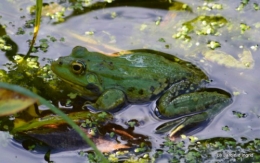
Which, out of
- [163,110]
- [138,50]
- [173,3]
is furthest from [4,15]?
[163,110]

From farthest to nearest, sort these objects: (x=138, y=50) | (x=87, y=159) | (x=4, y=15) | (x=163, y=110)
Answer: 1. (x=4, y=15)
2. (x=138, y=50)
3. (x=163, y=110)
4. (x=87, y=159)

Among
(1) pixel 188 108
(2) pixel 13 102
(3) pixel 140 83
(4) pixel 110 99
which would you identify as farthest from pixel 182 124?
(2) pixel 13 102

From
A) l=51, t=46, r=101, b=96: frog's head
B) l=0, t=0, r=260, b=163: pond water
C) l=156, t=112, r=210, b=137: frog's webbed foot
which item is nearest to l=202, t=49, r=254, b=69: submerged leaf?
l=0, t=0, r=260, b=163: pond water

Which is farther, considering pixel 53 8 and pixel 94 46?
pixel 53 8

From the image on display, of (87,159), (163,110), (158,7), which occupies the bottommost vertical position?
(87,159)

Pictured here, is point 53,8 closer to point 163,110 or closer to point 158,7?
point 158,7
